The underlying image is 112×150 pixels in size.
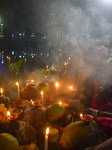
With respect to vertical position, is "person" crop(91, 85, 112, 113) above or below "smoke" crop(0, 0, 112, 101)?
below

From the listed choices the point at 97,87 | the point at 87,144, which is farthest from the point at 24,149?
the point at 97,87

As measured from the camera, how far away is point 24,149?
2.74m

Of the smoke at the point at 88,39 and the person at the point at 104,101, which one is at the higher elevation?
the smoke at the point at 88,39

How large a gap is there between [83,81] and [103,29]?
3770mm

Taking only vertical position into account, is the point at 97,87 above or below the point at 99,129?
above

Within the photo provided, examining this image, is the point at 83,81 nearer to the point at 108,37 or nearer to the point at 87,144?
the point at 108,37

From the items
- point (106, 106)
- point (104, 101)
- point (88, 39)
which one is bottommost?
point (106, 106)

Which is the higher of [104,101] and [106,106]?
[104,101]

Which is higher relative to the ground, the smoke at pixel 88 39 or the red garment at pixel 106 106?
the smoke at pixel 88 39

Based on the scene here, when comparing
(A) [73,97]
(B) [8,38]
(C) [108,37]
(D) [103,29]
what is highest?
(B) [8,38]

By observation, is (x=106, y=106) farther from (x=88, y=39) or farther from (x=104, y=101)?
(x=88, y=39)

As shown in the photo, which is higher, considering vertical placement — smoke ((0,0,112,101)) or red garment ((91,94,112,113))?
smoke ((0,0,112,101))

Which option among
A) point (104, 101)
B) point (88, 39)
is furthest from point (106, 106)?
point (88, 39)

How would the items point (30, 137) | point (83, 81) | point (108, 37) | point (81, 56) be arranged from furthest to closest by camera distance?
1. point (108, 37)
2. point (81, 56)
3. point (83, 81)
4. point (30, 137)
